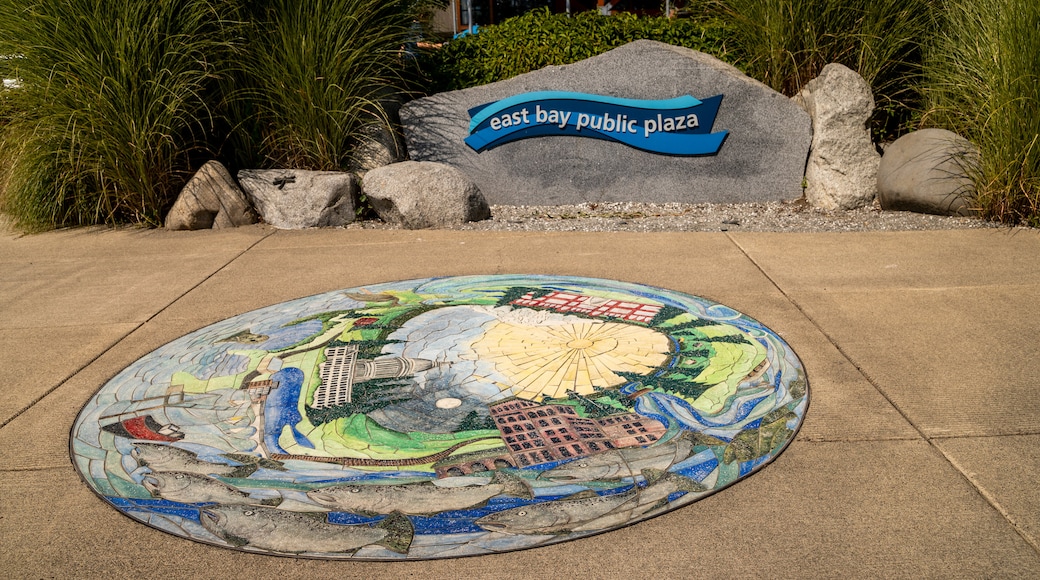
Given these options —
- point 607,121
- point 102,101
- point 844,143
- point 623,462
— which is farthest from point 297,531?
point 844,143

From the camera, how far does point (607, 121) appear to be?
725 cm

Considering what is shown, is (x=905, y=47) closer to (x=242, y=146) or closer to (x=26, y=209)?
(x=242, y=146)

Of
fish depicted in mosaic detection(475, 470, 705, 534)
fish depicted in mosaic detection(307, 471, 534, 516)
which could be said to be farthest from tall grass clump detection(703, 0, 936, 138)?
fish depicted in mosaic detection(307, 471, 534, 516)

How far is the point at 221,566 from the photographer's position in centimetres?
234

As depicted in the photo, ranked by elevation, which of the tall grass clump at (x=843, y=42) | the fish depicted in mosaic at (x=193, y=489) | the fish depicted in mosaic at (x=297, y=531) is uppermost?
the tall grass clump at (x=843, y=42)

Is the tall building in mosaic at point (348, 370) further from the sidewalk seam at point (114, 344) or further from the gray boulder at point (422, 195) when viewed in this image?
the gray boulder at point (422, 195)

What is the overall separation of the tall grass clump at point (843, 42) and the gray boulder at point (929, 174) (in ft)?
2.85

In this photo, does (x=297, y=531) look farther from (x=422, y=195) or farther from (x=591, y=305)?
(x=422, y=195)

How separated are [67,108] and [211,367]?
12.8ft

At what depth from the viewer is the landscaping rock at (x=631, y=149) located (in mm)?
7164

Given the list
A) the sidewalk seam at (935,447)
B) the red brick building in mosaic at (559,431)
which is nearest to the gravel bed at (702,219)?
the sidewalk seam at (935,447)

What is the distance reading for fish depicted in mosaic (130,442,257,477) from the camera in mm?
2755

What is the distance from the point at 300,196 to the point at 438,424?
416 cm

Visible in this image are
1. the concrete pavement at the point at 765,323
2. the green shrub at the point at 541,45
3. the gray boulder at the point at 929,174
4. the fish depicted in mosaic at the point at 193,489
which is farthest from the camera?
the green shrub at the point at 541,45
